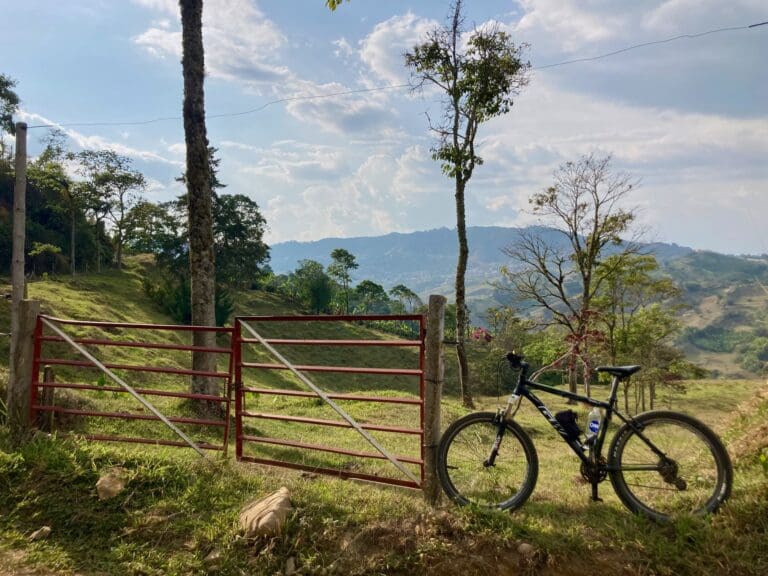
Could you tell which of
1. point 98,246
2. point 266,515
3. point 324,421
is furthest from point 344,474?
point 98,246

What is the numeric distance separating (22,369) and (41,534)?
2.49m

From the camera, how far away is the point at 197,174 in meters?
8.45

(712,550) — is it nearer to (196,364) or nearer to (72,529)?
(72,529)

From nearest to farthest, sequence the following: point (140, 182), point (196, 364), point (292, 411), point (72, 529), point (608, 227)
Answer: point (72, 529)
point (196, 364)
point (292, 411)
point (608, 227)
point (140, 182)

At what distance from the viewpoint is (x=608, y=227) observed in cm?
2367

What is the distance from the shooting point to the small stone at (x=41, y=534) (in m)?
3.92

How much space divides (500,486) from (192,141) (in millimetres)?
7550

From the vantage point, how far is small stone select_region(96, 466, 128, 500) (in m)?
4.32

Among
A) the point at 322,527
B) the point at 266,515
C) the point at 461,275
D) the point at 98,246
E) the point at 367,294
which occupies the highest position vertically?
the point at 98,246

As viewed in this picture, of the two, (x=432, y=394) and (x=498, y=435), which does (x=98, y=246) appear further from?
(x=498, y=435)

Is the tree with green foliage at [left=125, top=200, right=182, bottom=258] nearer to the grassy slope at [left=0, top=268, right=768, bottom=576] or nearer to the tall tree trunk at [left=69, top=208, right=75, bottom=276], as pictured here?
the tall tree trunk at [left=69, top=208, right=75, bottom=276]

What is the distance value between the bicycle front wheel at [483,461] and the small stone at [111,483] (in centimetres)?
298

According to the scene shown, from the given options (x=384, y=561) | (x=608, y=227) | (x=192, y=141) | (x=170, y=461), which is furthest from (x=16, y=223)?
(x=608, y=227)

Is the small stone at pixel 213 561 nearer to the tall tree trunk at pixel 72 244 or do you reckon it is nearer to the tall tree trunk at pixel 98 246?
the tall tree trunk at pixel 72 244
